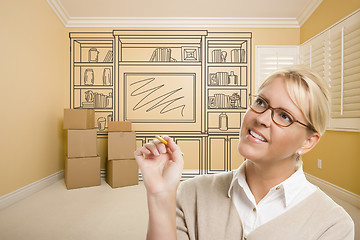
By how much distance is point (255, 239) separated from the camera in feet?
2.42

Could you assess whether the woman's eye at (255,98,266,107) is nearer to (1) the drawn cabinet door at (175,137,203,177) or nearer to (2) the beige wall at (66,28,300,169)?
(1) the drawn cabinet door at (175,137,203,177)

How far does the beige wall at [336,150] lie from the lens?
9.68 feet

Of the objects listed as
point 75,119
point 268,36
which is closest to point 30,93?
point 75,119

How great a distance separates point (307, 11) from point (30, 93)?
14.0 ft

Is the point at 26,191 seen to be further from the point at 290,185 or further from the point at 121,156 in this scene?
the point at 290,185

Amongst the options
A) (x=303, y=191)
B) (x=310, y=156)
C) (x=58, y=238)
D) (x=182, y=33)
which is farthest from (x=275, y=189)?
(x=182, y=33)

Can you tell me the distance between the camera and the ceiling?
396 centimetres

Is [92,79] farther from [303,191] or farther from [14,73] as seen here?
[303,191]

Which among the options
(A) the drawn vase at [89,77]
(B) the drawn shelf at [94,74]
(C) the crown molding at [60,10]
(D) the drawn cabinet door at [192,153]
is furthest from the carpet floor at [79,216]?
(C) the crown molding at [60,10]

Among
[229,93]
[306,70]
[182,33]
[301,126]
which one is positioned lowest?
[301,126]

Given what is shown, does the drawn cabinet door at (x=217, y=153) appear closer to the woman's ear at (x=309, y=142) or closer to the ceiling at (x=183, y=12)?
the ceiling at (x=183, y=12)

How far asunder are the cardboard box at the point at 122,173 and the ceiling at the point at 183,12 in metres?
2.44

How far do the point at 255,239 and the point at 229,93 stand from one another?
4.03 m

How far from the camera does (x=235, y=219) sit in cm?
Result: 77
